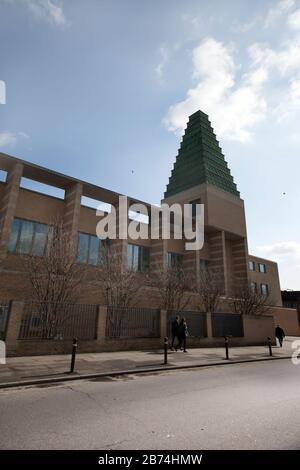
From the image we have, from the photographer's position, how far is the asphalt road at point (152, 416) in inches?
154

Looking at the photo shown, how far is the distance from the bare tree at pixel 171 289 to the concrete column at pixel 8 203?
11.5m

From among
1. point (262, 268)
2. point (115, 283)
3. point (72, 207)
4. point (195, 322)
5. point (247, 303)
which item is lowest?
point (195, 322)

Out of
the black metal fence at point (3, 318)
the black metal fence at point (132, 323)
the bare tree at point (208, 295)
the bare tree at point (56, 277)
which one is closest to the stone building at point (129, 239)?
the bare tree at point (56, 277)

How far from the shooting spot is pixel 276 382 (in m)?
8.57

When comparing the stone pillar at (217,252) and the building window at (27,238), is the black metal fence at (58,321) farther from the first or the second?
the stone pillar at (217,252)

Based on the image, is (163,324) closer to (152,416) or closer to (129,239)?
(152,416)

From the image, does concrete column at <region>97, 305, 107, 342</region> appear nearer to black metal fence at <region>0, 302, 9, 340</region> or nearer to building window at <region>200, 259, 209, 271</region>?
black metal fence at <region>0, 302, 9, 340</region>

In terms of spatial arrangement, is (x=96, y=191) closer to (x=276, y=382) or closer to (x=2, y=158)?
(x=2, y=158)

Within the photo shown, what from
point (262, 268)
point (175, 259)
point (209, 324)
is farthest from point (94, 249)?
point (262, 268)

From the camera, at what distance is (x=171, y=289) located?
74.9 ft

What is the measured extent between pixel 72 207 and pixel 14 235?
525cm
